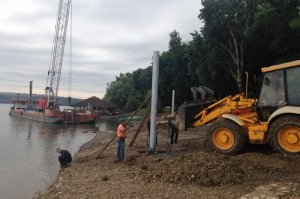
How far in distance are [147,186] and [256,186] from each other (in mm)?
3022

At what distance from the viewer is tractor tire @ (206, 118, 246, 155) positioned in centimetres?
1338

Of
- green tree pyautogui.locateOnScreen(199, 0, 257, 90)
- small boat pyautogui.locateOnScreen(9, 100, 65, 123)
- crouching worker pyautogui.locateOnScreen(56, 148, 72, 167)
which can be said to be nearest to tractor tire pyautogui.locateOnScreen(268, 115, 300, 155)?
crouching worker pyautogui.locateOnScreen(56, 148, 72, 167)

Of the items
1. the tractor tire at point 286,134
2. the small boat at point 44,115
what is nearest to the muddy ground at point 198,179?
the tractor tire at point 286,134

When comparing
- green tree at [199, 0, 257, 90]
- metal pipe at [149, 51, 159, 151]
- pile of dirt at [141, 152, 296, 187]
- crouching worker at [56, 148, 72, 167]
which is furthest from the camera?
green tree at [199, 0, 257, 90]

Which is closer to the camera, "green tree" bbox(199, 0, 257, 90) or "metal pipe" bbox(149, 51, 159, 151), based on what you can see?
"metal pipe" bbox(149, 51, 159, 151)

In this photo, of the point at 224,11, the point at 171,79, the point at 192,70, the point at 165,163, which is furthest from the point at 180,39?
the point at 165,163

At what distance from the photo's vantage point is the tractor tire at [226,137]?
527 inches

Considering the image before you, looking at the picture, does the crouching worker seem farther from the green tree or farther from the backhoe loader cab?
the green tree

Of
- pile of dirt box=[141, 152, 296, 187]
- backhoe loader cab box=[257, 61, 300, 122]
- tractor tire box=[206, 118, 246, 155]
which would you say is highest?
backhoe loader cab box=[257, 61, 300, 122]

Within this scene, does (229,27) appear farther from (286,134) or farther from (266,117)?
(286,134)

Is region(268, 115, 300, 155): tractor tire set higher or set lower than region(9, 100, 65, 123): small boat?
higher

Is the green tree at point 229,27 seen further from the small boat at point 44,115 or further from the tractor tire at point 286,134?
the small boat at point 44,115

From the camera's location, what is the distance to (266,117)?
523 inches

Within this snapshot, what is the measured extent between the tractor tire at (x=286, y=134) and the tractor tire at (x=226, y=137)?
123cm
